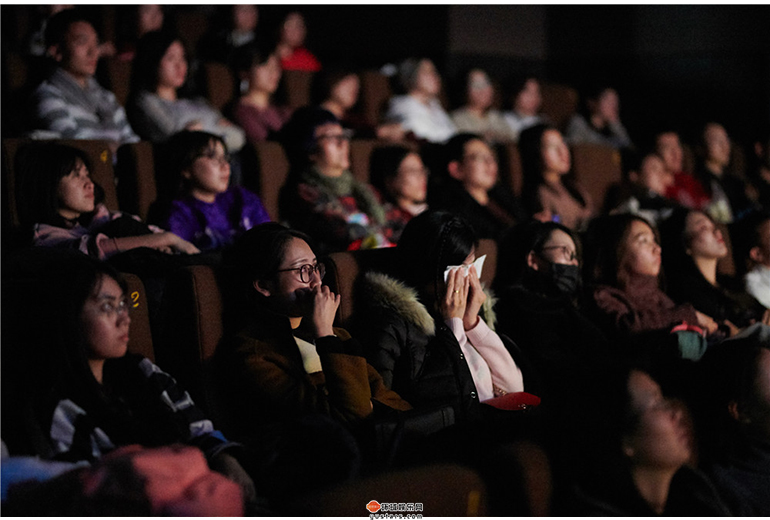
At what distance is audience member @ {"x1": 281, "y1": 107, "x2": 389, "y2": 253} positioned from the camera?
2.67 meters

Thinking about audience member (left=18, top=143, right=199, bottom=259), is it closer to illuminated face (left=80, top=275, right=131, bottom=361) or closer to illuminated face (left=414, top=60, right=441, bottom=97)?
illuminated face (left=80, top=275, right=131, bottom=361)

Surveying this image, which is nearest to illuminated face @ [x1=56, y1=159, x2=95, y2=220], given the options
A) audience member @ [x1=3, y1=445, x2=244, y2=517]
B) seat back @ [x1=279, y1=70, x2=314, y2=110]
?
audience member @ [x1=3, y1=445, x2=244, y2=517]

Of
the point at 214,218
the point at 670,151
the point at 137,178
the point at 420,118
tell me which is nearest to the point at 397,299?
the point at 214,218

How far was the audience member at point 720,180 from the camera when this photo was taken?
4.21 m

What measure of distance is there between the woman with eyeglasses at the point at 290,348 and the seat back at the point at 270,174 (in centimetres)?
102

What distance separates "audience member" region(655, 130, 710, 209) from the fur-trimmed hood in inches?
104

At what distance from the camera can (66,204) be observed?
7.07 ft

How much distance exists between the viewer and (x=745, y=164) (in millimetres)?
4918

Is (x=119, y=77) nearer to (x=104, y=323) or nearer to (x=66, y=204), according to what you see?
(x=66, y=204)

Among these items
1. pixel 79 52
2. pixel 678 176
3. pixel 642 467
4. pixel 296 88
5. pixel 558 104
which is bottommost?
pixel 642 467

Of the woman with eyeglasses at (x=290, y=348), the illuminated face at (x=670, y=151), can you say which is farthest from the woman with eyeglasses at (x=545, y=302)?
the illuminated face at (x=670, y=151)

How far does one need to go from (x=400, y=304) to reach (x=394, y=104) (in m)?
2.48

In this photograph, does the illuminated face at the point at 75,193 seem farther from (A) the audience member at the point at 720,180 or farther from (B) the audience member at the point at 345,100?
(A) the audience member at the point at 720,180

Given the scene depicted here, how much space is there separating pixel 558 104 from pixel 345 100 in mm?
1837
